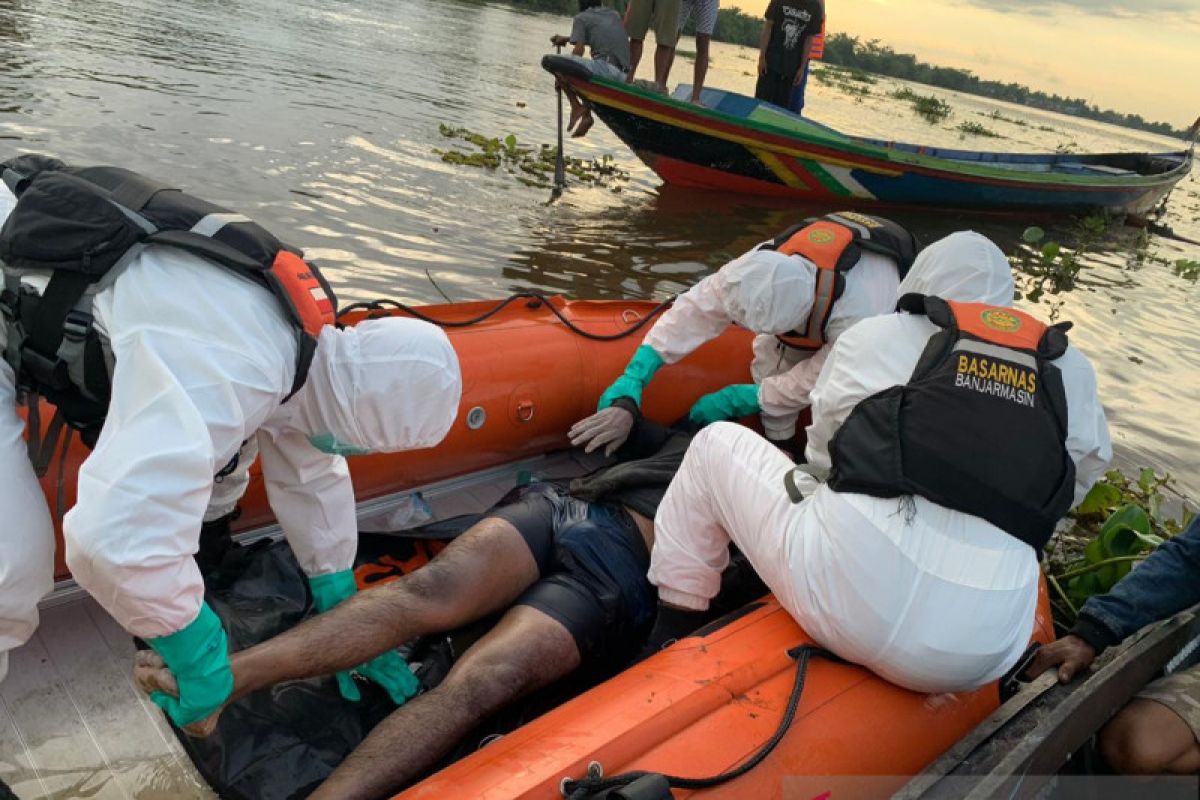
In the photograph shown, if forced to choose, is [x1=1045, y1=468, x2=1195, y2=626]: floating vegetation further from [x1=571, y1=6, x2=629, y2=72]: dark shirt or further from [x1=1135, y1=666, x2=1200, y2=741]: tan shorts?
[x1=571, y1=6, x2=629, y2=72]: dark shirt

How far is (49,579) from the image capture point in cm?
146

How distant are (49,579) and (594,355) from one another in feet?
6.32

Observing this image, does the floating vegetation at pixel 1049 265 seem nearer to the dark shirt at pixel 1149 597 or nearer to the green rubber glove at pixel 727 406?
the green rubber glove at pixel 727 406

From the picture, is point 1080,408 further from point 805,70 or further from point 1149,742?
point 805,70

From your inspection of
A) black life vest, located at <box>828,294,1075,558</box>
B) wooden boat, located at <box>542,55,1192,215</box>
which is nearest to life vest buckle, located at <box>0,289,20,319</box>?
black life vest, located at <box>828,294,1075,558</box>

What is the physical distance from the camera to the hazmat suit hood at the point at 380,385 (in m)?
1.60

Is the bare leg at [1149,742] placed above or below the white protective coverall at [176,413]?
below

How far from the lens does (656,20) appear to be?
7.12 meters

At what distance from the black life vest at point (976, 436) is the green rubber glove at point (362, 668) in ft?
3.52

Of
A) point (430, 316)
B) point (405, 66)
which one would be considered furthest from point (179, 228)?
point (405, 66)

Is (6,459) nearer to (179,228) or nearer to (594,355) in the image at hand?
(179,228)

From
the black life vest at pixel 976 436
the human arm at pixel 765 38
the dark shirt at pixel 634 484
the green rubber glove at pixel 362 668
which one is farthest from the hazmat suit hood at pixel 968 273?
the human arm at pixel 765 38

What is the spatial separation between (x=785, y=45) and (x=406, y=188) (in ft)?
11.3

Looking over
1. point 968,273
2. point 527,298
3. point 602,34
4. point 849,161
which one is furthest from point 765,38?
point 968,273
